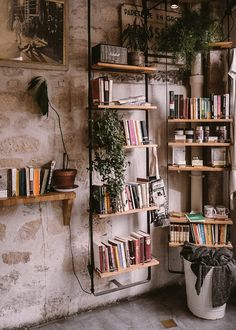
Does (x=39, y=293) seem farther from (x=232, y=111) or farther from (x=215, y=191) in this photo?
(x=232, y=111)

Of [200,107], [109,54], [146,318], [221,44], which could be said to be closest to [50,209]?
[146,318]

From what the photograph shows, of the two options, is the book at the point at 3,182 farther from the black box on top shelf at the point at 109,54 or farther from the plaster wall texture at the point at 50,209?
the black box on top shelf at the point at 109,54

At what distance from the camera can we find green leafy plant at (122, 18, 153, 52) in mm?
3287

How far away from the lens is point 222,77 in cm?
356

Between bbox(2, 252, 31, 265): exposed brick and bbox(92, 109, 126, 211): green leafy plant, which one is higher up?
bbox(92, 109, 126, 211): green leafy plant

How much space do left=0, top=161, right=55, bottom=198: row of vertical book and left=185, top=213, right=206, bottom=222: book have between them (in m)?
1.54

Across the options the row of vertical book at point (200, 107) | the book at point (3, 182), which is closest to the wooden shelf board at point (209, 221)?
the row of vertical book at point (200, 107)

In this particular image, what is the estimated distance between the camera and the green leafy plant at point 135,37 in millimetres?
3287

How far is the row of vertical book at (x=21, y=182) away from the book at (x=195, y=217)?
1.54 metres

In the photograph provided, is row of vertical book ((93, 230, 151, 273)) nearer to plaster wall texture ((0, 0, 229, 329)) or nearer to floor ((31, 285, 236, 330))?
plaster wall texture ((0, 0, 229, 329))

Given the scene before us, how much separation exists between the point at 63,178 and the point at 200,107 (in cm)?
154

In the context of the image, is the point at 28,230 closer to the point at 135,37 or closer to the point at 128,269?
the point at 128,269

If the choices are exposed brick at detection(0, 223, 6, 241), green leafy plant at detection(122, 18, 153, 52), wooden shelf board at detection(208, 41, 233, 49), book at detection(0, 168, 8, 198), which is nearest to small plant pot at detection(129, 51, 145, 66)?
green leafy plant at detection(122, 18, 153, 52)

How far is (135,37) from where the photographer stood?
330cm
